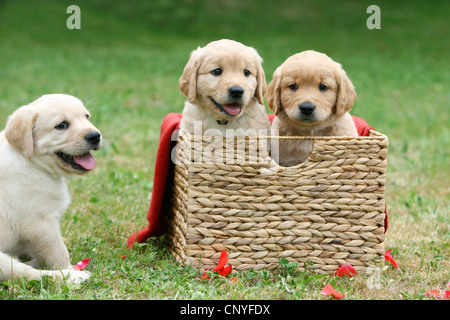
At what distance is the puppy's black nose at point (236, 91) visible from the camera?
3475 mm

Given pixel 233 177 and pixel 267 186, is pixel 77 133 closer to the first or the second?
pixel 233 177

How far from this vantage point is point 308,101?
3.66m

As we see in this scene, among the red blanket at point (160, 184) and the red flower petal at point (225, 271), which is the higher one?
the red blanket at point (160, 184)

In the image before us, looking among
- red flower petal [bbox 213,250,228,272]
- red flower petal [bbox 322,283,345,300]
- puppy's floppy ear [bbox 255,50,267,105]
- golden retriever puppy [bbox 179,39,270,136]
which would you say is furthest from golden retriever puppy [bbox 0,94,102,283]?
red flower petal [bbox 322,283,345,300]

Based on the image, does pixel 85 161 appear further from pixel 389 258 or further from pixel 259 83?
pixel 389 258

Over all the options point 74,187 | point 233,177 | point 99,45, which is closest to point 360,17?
point 99,45

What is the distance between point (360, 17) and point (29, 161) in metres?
22.5

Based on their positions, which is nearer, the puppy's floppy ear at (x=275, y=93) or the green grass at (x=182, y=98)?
the green grass at (x=182, y=98)

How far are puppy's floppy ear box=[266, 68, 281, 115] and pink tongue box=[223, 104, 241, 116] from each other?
38 centimetres

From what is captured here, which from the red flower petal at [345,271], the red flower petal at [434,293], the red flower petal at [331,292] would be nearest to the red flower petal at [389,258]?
the red flower petal at [345,271]

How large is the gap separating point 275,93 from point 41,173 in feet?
5.37

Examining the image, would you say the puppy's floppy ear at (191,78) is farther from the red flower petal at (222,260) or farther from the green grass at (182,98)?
the green grass at (182,98)

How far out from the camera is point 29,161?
11.5ft

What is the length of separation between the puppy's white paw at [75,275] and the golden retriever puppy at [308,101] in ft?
4.80
